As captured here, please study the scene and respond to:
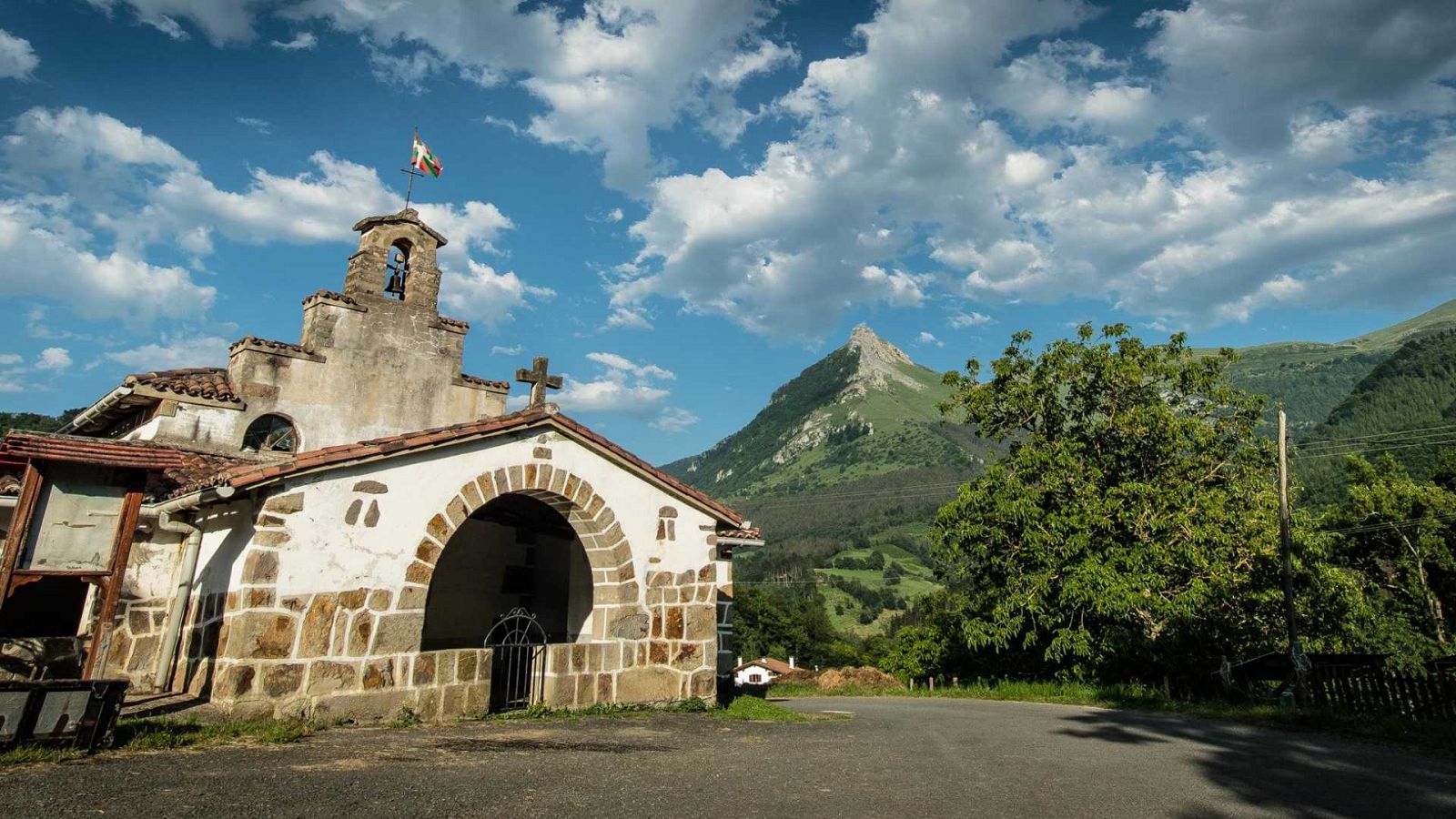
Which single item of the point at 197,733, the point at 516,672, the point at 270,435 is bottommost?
the point at 197,733

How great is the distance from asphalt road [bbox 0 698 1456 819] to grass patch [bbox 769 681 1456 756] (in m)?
0.64

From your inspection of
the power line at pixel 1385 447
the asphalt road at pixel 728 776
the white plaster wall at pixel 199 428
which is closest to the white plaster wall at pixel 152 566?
the asphalt road at pixel 728 776

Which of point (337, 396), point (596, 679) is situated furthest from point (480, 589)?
point (337, 396)

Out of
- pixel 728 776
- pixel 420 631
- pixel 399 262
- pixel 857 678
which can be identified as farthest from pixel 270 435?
pixel 857 678

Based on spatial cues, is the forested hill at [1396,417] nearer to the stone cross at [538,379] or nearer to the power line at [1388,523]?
the power line at [1388,523]

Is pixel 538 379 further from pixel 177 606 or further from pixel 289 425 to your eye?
pixel 289 425

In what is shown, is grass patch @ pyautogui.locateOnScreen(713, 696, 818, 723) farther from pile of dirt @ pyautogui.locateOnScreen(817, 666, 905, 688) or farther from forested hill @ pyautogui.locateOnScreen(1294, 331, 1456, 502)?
forested hill @ pyautogui.locateOnScreen(1294, 331, 1456, 502)

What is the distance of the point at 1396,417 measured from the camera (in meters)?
78.3

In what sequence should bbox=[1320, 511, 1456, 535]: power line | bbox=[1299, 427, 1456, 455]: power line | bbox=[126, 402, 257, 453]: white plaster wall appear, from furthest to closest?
bbox=[1299, 427, 1456, 455]: power line < bbox=[1320, 511, 1456, 535]: power line < bbox=[126, 402, 257, 453]: white plaster wall

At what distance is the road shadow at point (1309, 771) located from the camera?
214 inches

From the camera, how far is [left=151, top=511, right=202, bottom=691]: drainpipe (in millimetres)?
8625

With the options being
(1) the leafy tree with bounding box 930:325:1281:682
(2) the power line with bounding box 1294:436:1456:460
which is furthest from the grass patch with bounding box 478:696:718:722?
(2) the power line with bounding box 1294:436:1456:460

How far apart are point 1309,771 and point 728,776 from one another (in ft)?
16.9

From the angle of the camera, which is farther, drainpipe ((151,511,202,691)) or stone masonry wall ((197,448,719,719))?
drainpipe ((151,511,202,691))
